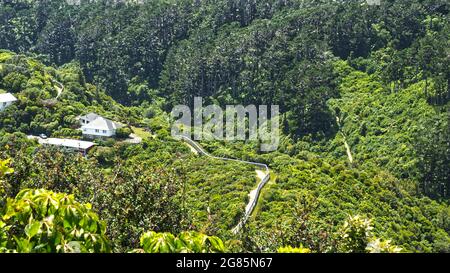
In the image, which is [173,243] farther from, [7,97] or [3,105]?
[7,97]

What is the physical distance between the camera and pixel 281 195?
3145 centimetres

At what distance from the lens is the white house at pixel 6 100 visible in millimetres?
44719

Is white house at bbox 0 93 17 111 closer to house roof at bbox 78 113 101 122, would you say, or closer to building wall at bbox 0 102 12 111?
building wall at bbox 0 102 12 111

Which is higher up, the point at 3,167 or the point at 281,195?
the point at 3,167

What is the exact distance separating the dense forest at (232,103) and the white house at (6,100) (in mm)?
810

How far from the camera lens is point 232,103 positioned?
6525 cm

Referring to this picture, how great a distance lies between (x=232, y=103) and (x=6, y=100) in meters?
27.3

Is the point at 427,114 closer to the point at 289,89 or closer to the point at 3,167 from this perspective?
the point at 289,89

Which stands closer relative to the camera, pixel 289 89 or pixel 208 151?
pixel 208 151

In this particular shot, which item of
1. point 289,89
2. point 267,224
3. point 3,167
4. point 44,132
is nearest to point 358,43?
point 289,89

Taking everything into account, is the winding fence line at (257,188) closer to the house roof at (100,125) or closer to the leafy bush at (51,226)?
the house roof at (100,125)

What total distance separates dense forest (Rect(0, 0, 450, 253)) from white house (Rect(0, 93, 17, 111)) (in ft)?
2.66

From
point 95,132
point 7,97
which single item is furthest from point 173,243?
point 7,97
